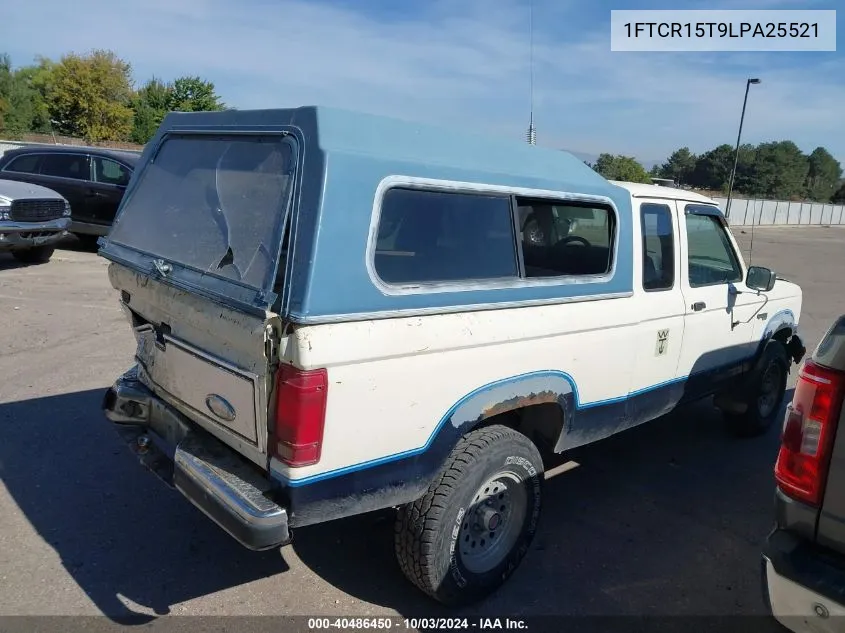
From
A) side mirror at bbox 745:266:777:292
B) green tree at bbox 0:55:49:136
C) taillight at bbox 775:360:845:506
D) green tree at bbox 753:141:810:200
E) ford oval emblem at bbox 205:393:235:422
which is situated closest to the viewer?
taillight at bbox 775:360:845:506

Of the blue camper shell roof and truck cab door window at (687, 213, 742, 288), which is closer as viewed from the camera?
the blue camper shell roof

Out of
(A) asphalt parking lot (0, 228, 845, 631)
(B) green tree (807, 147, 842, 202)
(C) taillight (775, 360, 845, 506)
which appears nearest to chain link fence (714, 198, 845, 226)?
(B) green tree (807, 147, 842, 202)

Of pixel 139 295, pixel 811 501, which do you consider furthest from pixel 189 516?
pixel 811 501

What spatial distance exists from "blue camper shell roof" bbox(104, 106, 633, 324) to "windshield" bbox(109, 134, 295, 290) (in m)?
0.09

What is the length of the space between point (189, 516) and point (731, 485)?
356 cm

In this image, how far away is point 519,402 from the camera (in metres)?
3.01

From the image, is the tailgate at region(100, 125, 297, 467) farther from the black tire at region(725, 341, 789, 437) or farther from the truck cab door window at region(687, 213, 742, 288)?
the black tire at region(725, 341, 789, 437)

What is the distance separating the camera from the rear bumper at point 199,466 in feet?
7.82

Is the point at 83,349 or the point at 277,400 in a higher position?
the point at 277,400

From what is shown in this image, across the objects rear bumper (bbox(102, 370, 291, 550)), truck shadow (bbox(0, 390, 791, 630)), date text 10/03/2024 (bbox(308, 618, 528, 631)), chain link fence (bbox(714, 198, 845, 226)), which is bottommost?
date text 10/03/2024 (bbox(308, 618, 528, 631))

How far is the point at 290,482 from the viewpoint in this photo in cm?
241

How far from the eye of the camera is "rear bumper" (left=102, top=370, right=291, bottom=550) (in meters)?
2.38

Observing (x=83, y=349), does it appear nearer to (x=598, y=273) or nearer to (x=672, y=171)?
(x=598, y=273)

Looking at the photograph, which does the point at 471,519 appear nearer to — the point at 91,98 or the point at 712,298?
the point at 712,298
